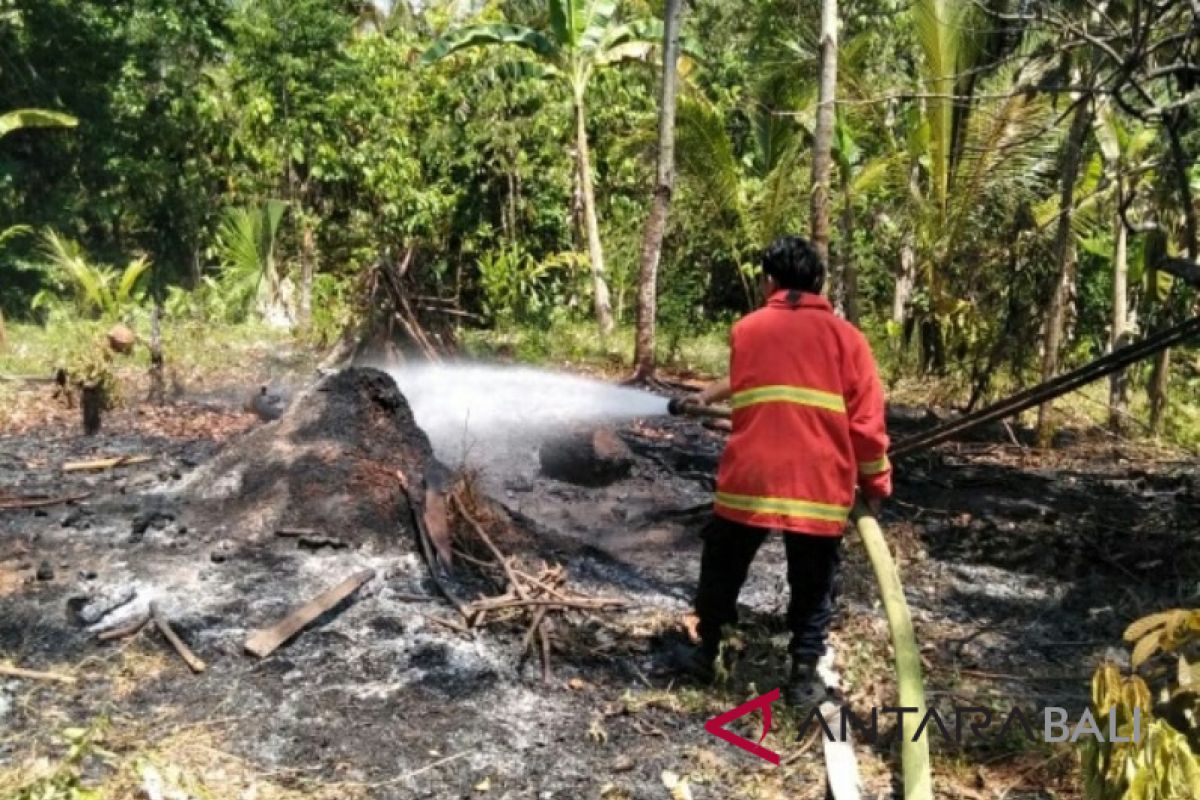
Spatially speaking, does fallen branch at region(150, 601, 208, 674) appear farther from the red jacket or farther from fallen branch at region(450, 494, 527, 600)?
the red jacket

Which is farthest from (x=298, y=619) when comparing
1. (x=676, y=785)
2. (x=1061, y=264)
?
(x=1061, y=264)

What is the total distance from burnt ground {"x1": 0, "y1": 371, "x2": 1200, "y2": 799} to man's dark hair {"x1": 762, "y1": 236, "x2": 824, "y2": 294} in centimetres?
145

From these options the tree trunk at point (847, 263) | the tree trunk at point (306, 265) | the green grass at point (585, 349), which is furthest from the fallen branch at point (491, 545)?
the tree trunk at point (306, 265)

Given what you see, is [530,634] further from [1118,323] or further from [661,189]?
[1118,323]

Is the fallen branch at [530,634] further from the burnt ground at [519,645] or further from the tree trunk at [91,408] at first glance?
the tree trunk at [91,408]

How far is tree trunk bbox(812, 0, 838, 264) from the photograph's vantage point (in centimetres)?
802

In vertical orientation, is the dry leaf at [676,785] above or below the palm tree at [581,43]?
below

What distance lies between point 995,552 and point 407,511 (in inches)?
125

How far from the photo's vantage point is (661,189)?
34.0 ft

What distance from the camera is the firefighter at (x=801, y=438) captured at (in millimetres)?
3430

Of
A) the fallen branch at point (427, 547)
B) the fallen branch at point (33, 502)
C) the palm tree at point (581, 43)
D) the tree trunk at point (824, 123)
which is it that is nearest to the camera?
the fallen branch at point (427, 547)

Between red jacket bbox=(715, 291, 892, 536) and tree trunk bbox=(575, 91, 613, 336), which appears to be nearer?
red jacket bbox=(715, 291, 892, 536)

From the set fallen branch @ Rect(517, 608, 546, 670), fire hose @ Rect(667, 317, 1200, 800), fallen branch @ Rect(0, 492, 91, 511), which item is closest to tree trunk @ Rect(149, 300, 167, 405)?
fallen branch @ Rect(0, 492, 91, 511)

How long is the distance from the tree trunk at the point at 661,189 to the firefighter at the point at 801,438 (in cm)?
672
